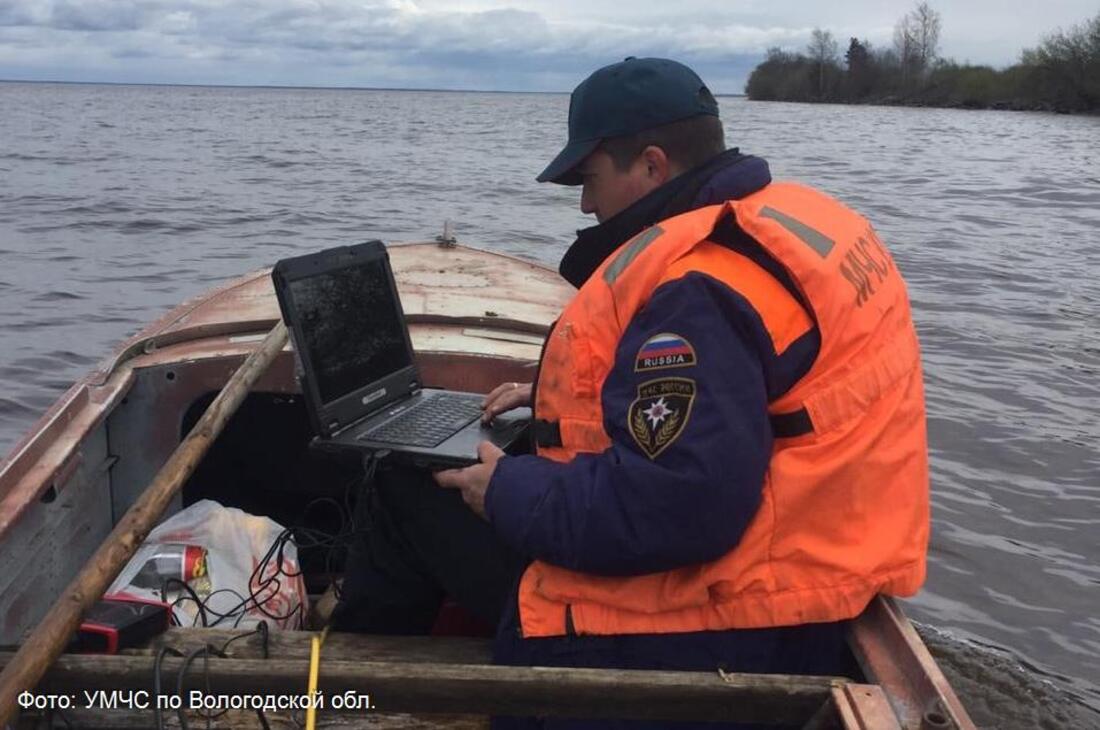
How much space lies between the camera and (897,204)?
18953 mm

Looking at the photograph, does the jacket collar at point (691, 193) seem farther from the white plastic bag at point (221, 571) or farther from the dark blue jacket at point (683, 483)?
the white plastic bag at point (221, 571)

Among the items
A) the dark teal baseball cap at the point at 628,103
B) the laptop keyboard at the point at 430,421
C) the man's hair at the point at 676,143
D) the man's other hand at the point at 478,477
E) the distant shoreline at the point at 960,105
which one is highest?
the distant shoreline at the point at 960,105

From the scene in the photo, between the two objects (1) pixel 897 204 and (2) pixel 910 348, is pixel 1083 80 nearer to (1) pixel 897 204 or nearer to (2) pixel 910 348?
(1) pixel 897 204

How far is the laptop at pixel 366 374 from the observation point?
9.23ft

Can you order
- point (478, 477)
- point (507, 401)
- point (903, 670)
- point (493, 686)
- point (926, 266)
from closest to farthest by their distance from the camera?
point (493, 686) → point (903, 670) → point (478, 477) → point (507, 401) → point (926, 266)

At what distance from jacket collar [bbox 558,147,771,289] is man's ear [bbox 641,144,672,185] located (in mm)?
31

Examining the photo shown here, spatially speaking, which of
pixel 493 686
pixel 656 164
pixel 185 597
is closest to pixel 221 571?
pixel 185 597

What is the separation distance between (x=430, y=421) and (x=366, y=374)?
Answer: 24 cm

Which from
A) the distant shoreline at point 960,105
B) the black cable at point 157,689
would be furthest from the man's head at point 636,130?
the distant shoreline at point 960,105

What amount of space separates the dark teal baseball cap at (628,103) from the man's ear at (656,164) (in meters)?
0.05

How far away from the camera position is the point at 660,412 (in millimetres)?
1930

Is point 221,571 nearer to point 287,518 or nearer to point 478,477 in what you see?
point 287,518

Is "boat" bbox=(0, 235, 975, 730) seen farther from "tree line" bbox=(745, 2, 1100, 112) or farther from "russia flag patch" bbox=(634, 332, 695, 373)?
"tree line" bbox=(745, 2, 1100, 112)

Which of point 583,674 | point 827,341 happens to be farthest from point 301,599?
point 827,341
